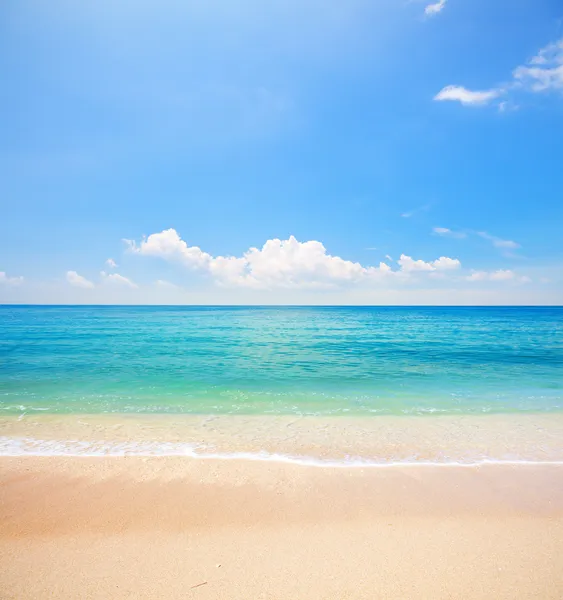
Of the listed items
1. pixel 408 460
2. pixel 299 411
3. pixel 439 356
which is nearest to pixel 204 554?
pixel 408 460

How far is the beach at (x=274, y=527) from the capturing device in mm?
3402

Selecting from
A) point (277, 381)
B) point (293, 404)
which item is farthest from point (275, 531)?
point (277, 381)

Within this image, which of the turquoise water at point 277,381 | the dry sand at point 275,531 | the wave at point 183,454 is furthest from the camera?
the turquoise water at point 277,381

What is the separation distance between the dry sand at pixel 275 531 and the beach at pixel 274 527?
0.02m

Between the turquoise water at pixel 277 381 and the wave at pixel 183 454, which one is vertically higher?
the wave at pixel 183 454

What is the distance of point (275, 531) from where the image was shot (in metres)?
4.31

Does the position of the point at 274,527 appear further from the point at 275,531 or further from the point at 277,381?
the point at 277,381

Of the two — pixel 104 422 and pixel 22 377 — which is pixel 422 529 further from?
pixel 22 377

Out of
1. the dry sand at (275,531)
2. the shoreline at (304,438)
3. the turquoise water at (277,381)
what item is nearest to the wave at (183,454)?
the shoreline at (304,438)

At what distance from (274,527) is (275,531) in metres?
0.10

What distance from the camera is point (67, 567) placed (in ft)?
11.9

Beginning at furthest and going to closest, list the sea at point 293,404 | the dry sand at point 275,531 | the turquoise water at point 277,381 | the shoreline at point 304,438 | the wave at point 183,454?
1. the turquoise water at point 277,381
2. the sea at point 293,404
3. the shoreline at point 304,438
4. the wave at point 183,454
5. the dry sand at point 275,531

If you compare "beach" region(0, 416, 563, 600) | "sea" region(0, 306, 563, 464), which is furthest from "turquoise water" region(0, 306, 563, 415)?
"beach" region(0, 416, 563, 600)

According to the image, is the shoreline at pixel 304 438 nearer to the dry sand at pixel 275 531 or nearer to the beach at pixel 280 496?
the beach at pixel 280 496
